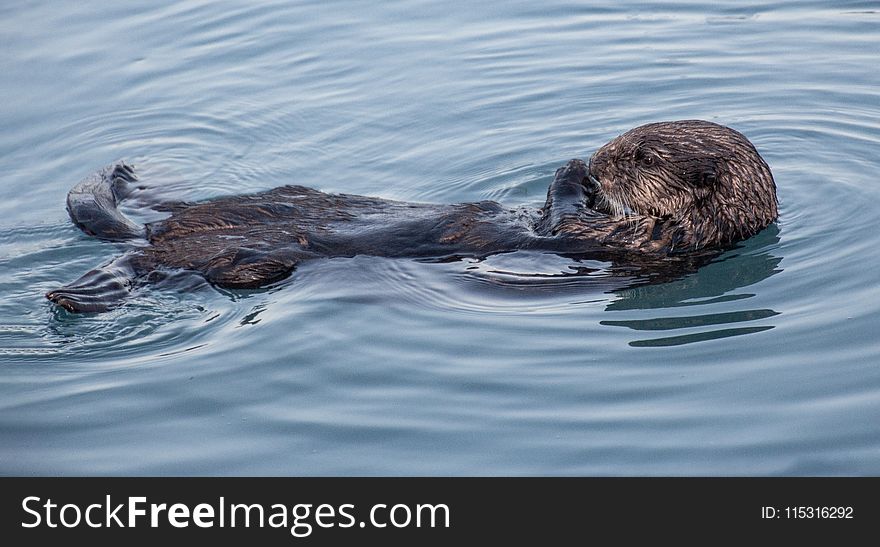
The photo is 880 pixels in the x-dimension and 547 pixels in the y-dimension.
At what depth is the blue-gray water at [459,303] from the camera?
471cm

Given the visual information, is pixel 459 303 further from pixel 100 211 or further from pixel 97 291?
pixel 100 211

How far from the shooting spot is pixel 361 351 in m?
5.52

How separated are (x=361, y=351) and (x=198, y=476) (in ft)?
4.09

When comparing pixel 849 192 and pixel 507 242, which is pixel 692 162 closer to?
pixel 507 242

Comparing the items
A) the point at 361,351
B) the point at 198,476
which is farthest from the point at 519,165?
A: the point at 198,476

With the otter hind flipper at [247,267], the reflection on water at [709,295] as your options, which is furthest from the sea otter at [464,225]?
the reflection on water at [709,295]

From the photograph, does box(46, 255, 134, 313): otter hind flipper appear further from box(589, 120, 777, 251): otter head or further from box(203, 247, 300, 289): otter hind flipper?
box(589, 120, 777, 251): otter head

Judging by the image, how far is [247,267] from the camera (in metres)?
5.88

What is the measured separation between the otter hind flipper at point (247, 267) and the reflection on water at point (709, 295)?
184cm

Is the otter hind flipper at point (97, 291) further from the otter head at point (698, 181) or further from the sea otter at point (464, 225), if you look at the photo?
the otter head at point (698, 181)

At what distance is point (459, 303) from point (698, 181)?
1556mm

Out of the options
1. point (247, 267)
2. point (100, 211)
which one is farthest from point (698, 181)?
point (100, 211)

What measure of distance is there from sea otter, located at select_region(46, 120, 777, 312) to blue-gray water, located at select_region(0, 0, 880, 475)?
134mm
